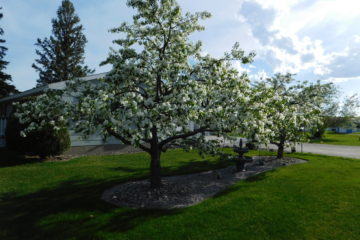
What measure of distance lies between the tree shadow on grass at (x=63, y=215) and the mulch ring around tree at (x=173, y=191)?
1.62 feet

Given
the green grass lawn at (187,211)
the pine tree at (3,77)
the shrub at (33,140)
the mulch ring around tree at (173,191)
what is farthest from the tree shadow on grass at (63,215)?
the pine tree at (3,77)

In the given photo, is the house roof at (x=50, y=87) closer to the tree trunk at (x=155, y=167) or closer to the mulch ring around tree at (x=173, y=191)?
the tree trunk at (x=155, y=167)

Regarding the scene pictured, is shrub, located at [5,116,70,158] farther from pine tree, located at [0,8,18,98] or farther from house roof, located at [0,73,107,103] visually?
pine tree, located at [0,8,18,98]

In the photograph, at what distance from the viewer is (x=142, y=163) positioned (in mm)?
14164

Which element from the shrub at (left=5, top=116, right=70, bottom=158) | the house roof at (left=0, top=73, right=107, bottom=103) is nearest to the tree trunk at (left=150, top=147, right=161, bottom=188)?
the house roof at (left=0, top=73, right=107, bottom=103)

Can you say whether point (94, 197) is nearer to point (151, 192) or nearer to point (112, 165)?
point (151, 192)

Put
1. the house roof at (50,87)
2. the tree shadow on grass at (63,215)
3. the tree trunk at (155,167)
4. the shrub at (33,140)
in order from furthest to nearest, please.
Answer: the house roof at (50,87) < the shrub at (33,140) < the tree trunk at (155,167) < the tree shadow on grass at (63,215)

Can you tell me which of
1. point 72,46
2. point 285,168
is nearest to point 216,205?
point 285,168

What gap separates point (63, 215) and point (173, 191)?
144 inches

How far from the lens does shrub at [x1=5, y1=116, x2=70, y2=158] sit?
1316 centimetres

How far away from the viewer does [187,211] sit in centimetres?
689

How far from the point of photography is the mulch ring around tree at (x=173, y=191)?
7586 millimetres

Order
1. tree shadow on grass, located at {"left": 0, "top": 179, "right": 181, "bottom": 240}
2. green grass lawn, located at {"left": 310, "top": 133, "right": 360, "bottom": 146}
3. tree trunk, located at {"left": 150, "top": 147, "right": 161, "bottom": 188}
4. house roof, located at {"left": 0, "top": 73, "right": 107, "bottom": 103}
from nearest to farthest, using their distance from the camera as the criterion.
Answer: tree shadow on grass, located at {"left": 0, "top": 179, "right": 181, "bottom": 240}
tree trunk, located at {"left": 150, "top": 147, "right": 161, "bottom": 188}
house roof, located at {"left": 0, "top": 73, "right": 107, "bottom": 103}
green grass lawn, located at {"left": 310, "top": 133, "right": 360, "bottom": 146}

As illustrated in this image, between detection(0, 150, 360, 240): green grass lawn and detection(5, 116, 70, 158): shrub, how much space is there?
2.29m
